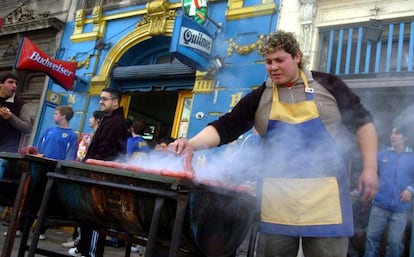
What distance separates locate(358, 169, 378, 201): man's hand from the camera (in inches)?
84.5

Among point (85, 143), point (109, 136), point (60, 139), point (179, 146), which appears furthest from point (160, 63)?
point (179, 146)

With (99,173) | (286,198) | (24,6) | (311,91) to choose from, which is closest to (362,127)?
(311,91)

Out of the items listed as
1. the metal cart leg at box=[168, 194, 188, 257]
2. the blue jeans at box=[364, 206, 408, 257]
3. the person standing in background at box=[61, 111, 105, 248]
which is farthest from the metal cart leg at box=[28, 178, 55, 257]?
the blue jeans at box=[364, 206, 408, 257]

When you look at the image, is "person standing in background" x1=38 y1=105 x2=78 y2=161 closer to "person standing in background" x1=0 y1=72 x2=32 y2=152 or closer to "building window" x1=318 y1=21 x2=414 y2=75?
"person standing in background" x1=0 y1=72 x2=32 y2=152

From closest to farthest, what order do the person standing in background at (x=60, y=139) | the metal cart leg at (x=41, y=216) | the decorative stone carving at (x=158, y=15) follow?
the metal cart leg at (x=41, y=216) → the person standing in background at (x=60, y=139) → the decorative stone carving at (x=158, y=15)

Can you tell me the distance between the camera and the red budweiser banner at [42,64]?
26.4 feet

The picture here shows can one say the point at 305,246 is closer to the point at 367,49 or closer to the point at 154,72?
the point at 367,49

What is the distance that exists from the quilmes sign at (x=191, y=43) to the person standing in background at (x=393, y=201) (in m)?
→ 3.34

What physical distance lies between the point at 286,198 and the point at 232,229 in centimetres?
48

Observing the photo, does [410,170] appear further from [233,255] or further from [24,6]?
[24,6]

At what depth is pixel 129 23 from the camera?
8.69 m

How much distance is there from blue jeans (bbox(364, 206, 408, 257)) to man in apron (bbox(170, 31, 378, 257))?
8.46 ft

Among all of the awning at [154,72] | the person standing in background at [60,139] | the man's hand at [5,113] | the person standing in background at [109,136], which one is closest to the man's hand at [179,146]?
the person standing in background at [109,136]

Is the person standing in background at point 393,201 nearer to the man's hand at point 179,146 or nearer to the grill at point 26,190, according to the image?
the man's hand at point 179,146
